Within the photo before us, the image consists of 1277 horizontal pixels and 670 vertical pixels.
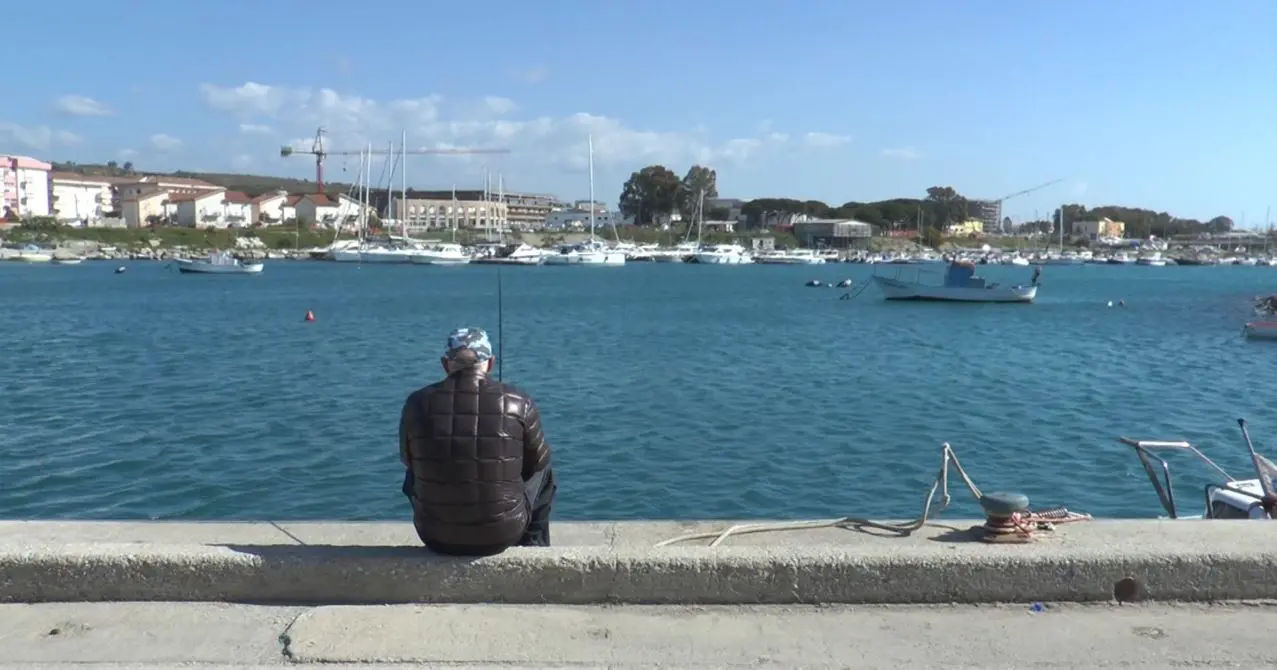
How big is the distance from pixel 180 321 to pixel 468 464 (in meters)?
49.2

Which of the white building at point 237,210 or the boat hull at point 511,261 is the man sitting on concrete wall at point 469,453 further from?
the white building at point 237,210

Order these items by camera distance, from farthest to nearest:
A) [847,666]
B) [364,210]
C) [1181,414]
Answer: [364,210] < [1181,414] < [847,666]

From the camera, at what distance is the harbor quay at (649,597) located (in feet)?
17.0

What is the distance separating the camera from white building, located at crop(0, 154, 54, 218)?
16275 centimetres

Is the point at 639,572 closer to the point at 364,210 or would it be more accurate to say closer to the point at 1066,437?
the point at 1066,437

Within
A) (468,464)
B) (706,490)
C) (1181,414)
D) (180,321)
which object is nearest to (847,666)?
(468,464)

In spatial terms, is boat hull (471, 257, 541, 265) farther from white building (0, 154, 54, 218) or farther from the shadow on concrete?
the shadow on concrete

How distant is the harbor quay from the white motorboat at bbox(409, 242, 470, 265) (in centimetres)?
12481

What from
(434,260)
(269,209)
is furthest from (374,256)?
(269,209)

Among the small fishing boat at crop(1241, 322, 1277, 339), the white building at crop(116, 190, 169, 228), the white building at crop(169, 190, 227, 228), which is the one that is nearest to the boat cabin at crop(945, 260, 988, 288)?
the small fishing boat at crop(1241, 322, 1277, 339)

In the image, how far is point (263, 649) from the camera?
5098 millimetres

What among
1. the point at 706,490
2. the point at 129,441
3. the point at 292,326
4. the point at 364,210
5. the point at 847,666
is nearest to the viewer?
the point at 847,666

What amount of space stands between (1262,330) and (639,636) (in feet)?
145

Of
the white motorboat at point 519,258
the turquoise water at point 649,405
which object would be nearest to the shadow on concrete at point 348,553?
the turquoise water at point 649,405
